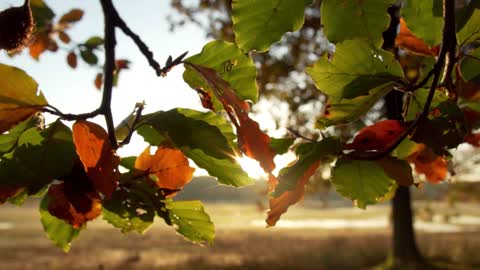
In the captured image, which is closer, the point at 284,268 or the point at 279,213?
the point at 279,213

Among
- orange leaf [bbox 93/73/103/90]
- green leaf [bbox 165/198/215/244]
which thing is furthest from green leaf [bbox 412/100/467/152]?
orange leaf [bbox 93/73/103/90]

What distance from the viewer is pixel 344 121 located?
2.21 ft

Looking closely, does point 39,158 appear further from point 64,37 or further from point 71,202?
point 64,37

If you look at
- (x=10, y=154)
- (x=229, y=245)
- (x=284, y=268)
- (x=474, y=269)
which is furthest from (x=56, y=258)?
(x=10, y=154)

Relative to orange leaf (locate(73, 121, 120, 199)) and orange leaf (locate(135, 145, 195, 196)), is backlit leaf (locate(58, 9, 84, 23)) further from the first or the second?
orange leaf (locate(73, 121, 120, 199))

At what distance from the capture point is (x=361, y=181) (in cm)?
74

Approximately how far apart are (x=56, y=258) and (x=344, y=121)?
15.9 meters

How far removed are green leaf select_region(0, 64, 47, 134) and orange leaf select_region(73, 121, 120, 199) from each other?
0.21 feet

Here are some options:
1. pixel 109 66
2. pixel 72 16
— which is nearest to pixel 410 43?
pixel 109 66

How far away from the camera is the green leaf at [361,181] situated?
71cm

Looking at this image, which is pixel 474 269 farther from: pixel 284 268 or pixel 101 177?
pixel 101 177

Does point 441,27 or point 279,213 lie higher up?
point 441,27

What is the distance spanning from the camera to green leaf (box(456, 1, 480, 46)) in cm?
63

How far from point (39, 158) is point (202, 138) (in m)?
0.22
